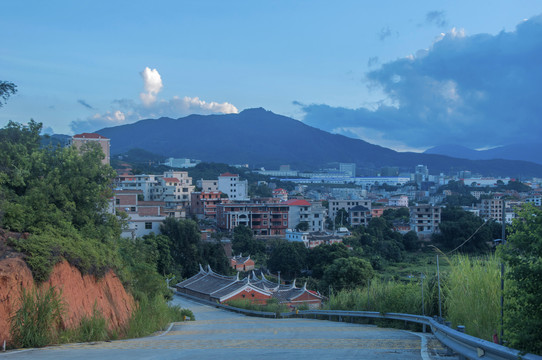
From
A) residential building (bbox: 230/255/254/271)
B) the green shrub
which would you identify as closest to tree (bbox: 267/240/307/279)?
residential building (bbox: 230/255/254/271)

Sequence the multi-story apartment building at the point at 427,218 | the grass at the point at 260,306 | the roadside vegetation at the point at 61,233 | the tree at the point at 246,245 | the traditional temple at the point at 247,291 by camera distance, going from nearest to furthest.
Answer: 1. the roadside vegetation at the point at 61,233
2. the grass at the point at 260,306
3. the traditional temple at the point at 247,291
4. the tree at the point at 246,245
5. the multi-story apartment building at the point at 427,218

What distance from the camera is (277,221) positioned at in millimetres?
65000

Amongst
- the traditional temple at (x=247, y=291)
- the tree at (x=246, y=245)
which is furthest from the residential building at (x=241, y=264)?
the traditional temple at (x=247, y=291)

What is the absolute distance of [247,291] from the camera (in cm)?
2727

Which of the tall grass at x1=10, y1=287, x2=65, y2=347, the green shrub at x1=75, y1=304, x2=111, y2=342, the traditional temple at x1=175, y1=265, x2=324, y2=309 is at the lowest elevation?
the traditional temple at x1=175, y1=265, x2=324, y2=309

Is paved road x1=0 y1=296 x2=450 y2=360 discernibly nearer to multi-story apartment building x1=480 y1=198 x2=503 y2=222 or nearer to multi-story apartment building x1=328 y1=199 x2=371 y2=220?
multi-story apartment building x1=328 y1=199 x2=371 y2=220

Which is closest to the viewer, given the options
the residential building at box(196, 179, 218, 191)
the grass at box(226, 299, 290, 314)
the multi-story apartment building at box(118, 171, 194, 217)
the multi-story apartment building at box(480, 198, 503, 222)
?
the grass at box(226, 299, 290, 314)

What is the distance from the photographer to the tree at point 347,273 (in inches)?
1268

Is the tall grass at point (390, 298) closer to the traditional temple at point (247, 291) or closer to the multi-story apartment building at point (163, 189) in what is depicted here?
the traditional temple at point (247, 291)

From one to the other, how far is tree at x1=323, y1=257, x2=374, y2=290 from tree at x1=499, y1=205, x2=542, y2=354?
28110 millimetres

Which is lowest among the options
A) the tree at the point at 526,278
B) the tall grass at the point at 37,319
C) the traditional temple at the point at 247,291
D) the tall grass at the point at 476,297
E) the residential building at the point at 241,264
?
the residential building at the point at 241,264

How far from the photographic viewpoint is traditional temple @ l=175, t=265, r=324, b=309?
27078mm

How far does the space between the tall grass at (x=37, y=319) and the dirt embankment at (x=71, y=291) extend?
0.11m

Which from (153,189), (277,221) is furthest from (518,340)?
(153,189)
